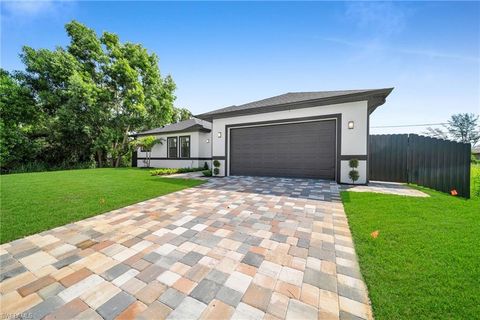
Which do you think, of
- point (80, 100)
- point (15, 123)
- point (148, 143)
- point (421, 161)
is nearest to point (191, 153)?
point (148, 143)

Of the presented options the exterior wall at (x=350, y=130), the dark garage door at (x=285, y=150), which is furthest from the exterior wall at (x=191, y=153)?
the exterior wall at (x=350, y=130)

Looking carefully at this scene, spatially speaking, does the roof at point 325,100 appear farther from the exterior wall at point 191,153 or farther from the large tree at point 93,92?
the large tree at point 93,92

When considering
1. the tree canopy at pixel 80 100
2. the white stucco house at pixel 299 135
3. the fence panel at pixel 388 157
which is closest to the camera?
the white stucco house at pixel 299 135

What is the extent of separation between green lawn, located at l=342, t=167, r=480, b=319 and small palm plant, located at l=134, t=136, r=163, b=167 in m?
13.4

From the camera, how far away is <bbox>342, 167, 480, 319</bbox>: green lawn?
145 cm

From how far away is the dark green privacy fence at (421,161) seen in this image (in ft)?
16.3

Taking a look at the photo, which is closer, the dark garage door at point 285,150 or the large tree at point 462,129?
the dark garage door at point 285,150

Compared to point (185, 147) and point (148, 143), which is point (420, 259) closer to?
point (185, 147)

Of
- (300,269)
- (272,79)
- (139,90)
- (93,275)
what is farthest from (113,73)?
(300,269)

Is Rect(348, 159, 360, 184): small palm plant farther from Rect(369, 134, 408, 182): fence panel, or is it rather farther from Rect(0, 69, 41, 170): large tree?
Rect(0, 69, 41, 170): large tree

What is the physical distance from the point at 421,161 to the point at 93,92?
61.2 ft

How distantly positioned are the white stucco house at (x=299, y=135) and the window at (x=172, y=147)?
529 centimetres

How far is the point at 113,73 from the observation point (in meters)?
14.6

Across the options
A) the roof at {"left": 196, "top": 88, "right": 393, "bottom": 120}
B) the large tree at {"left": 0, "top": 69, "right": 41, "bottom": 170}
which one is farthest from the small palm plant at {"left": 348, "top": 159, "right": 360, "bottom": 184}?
the large tree at {"left": 0, "top": 69, "right": 41, "bottom": 170}
